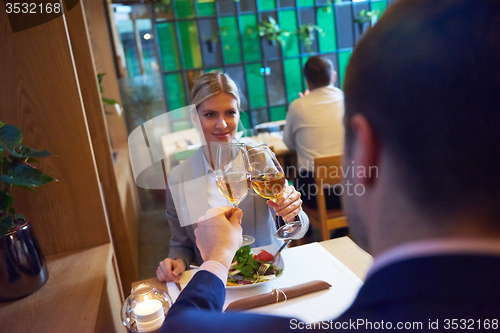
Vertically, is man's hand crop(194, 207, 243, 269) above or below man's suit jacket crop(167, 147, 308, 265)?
above

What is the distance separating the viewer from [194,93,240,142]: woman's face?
1354mm

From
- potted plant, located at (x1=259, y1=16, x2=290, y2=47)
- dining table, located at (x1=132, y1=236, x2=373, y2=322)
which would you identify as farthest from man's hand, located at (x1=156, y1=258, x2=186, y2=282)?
potted plant, located at (x1=259, y1=16, x2=290, y2=47)

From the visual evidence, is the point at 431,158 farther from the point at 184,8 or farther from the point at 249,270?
the point at 184,8

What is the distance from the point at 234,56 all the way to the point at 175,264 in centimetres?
384

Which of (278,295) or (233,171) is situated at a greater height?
(233,171)

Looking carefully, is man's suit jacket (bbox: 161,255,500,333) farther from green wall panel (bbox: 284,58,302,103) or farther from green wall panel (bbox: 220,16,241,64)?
green wall panel (bbox: 284,58,302,103)

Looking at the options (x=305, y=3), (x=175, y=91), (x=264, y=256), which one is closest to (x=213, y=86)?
(x=264, y=256)

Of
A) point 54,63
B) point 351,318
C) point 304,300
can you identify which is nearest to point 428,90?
point 351,318

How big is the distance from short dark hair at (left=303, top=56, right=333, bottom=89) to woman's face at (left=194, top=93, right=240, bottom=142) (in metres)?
1.19

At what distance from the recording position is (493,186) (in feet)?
0.99

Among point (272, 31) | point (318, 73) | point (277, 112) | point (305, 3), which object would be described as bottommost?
point (277, 112)

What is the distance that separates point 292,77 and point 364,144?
4630 mm

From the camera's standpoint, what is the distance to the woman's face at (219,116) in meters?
1.35

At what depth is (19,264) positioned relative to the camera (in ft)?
3.19
